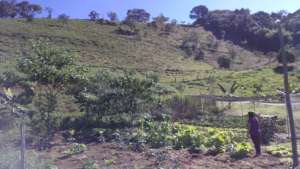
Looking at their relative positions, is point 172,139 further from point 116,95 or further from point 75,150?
point 116,95

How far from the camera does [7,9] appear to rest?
306 ft

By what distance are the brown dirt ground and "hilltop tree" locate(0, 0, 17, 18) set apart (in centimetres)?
8108

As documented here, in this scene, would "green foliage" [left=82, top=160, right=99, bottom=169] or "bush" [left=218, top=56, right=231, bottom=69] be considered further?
"bush" [left=218, top=56, right=231, bottom=69]

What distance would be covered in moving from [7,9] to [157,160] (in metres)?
84.7

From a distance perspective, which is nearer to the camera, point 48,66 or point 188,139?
point 188,139

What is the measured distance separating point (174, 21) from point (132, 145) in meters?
84.2

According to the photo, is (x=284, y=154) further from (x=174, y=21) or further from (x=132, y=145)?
(x=174, y=21)

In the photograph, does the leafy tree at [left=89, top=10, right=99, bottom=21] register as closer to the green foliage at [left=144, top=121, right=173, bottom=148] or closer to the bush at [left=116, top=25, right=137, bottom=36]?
the bush at [left=116, top=25, right=137, bottom=36]

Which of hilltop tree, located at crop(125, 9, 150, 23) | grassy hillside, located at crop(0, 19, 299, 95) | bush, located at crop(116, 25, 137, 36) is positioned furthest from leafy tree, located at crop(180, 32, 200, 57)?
hilltop tree, located at crop(125, 9, 150, 23)

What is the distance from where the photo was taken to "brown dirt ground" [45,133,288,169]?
512 inches

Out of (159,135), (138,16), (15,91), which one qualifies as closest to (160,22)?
(138,16)

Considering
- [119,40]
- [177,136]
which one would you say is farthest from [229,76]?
[177,136]

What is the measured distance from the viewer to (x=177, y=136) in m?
16.1

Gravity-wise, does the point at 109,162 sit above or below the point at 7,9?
below
